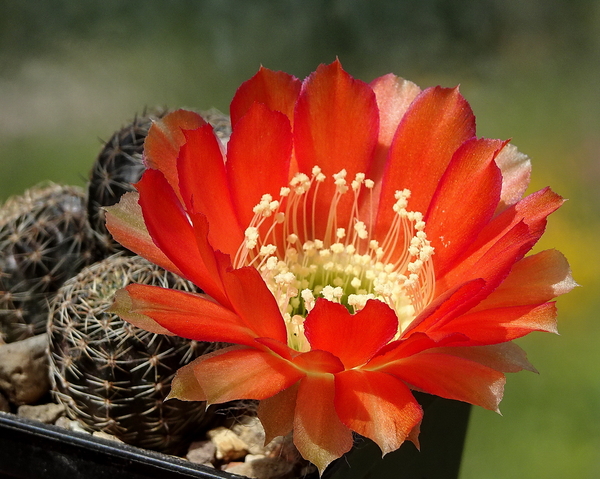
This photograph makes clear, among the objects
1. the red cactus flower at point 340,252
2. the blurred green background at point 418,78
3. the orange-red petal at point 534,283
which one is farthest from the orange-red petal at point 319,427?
the blurred green background at point 418,78

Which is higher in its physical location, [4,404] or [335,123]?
[335,123]

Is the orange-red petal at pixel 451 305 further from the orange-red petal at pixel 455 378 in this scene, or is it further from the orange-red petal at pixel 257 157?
the orange-red petal at pixel 257 157

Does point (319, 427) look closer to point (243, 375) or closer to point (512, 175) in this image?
point (243, 375)

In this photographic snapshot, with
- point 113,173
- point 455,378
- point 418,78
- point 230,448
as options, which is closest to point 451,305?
point 455,378

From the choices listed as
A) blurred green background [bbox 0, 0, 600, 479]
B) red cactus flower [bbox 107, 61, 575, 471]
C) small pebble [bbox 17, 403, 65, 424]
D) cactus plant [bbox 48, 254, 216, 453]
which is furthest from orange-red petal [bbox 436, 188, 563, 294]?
blurred green background [bbox 0, 0, 600, 479]

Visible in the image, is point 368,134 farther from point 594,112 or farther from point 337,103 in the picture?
point 594,112

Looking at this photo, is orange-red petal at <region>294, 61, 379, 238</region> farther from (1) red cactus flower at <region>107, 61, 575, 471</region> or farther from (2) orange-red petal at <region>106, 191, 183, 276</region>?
(2) orange-red petal at <region>106, 191, 183, 276</region>
